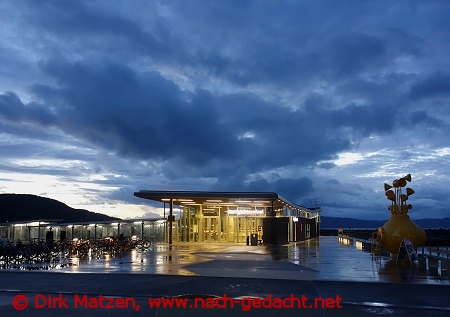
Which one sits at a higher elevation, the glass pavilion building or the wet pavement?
the glass pavilion building

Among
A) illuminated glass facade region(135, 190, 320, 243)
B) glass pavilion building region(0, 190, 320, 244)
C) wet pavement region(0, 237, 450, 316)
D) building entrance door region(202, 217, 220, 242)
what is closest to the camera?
wet pavement region(0, 237, 450, 316)

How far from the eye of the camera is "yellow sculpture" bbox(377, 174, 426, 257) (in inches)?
734

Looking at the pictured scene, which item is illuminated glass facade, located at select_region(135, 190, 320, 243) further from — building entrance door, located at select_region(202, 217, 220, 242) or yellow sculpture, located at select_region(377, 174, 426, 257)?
yellow sculpture, located at select_region(377, 174, 426, 257)

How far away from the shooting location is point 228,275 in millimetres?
13508

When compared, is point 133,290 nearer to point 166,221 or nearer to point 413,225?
point 413,225

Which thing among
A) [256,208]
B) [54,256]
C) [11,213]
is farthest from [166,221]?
[11,213]

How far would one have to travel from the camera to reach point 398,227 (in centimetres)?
1894

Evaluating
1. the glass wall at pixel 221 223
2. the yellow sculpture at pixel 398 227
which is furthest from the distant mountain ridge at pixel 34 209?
the yellow sculpture at pixel 398 227

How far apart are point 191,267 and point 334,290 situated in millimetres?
6101

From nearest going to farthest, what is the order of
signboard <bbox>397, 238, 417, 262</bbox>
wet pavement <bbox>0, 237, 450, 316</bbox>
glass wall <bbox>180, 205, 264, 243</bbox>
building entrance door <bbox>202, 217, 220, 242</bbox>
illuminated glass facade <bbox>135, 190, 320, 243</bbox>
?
wet pavement <bbox>0, 237, 450, 316</bbox> → signboard <bbox>397, 238, 417, 262</bbox> → illuminated glass facade <bbox>135, 190, 320, 243</bbox> → glass wall <bbox>180, 205, 264, 243</bbox> → building entrance door <bbox>202, 217, 220, 242</bbox>

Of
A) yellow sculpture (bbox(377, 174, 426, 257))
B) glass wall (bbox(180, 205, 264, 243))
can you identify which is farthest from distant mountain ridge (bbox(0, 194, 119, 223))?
yellow sculpture (bbox(377, 174, 426, 257))

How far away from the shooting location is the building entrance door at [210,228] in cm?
3894

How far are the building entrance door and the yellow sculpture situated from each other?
66.7 feet

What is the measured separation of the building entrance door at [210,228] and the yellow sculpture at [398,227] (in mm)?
20315
